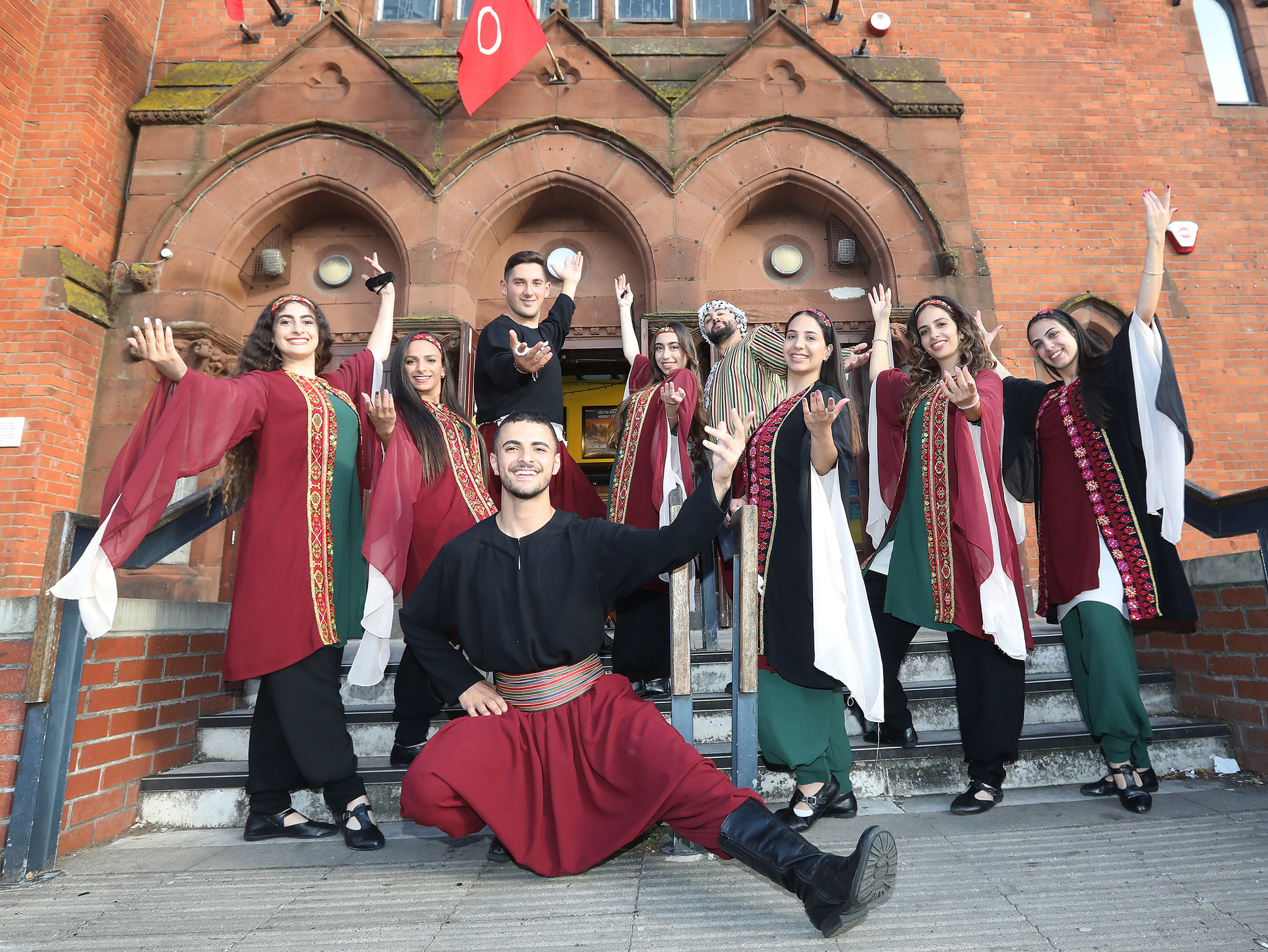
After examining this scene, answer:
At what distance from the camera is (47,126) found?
6.51 metres

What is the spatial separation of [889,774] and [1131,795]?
90 centimetres

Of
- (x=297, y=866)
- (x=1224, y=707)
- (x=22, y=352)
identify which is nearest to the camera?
(x=297, y=866)

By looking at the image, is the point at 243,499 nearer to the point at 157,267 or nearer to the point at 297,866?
the point at 297,866

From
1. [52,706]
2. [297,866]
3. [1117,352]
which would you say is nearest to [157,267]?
[52,706]

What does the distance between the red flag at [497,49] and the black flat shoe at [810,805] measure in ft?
20.0

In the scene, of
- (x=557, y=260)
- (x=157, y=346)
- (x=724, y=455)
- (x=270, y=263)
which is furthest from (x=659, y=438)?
(x=270, y=263)

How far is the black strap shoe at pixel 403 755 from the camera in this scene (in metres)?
3.33

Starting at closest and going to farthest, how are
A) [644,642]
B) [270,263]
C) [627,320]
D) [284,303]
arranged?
[284,303]
[644,642]
[627,320]
[270,263]

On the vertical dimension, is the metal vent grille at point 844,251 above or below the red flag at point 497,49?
below

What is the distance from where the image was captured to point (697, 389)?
166 inches

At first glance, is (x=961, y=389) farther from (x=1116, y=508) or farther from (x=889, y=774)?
(x=889, y=774)

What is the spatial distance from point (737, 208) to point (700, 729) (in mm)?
4934

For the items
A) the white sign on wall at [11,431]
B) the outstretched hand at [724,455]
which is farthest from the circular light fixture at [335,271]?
the outstretched hand at [724,455]

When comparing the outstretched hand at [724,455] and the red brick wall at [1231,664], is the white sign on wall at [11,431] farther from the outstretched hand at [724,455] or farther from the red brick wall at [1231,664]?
the red brick wall at [1231,664]
